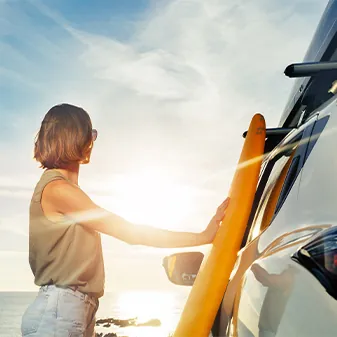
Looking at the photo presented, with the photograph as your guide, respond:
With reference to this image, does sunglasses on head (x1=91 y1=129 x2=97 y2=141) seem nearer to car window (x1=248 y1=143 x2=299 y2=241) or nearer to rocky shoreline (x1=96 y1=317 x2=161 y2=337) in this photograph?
car window (x1=248 y1=143 x2=299 y2=241)

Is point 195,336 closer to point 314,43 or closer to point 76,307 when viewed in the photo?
point 76,307

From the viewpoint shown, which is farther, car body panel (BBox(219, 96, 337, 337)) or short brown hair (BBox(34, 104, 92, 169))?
short brown hair (BBox(34, 104, 92, 169))

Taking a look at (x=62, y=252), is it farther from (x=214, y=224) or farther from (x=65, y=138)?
(x=214, y=224)

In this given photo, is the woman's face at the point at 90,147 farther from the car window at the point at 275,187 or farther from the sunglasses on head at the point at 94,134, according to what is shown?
the car window at the point at 275,187

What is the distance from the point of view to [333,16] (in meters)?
2.41

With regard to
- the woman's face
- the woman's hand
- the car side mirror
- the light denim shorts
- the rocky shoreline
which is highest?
the woman's face

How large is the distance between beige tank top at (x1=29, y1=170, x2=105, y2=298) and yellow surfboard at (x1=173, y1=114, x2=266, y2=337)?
0.49 meters

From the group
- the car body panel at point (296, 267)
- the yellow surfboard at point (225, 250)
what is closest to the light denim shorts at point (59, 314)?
the yellow surfboard at point (225, 250)

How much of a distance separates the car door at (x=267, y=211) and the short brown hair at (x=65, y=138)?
85 cm

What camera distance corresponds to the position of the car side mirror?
3.19 m

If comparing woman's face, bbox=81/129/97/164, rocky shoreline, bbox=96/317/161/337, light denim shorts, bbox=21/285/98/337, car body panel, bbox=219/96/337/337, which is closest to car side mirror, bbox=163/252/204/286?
light denim shorts, bbox=21/285/98/337

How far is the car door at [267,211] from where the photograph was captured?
1.58 meters

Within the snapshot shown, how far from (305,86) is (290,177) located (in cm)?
91

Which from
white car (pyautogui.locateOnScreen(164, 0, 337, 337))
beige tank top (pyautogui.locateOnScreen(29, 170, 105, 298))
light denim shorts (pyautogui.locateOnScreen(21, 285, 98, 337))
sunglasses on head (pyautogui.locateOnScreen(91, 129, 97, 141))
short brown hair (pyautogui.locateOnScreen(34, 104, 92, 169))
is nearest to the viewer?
white car (pyautogui.locateOnScreen(164, 0, 337, 337))
